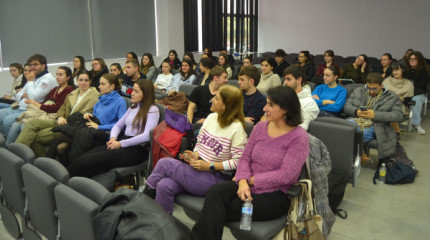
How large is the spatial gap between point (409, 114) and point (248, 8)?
791cm

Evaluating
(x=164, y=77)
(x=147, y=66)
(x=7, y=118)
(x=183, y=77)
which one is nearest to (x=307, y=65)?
(x=183, y=77)

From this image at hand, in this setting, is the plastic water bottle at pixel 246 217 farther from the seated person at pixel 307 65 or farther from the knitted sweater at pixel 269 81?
the seated person at pixel 307 65

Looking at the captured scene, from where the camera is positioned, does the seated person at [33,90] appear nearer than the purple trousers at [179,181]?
No

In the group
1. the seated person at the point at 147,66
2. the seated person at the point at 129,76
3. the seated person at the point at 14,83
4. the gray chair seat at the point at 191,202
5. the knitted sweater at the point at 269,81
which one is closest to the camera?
the gray chair seat at the point at 191,202

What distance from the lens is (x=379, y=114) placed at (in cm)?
378

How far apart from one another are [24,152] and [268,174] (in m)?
1.75

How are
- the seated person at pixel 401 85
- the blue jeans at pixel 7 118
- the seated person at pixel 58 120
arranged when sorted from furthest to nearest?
1. the seated person at pixel 401 85
2. the blue jeans at pixel 7 118
3. the seated person at pixel 58 120

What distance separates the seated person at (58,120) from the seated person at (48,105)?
170mm

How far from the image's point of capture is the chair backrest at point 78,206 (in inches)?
65.5


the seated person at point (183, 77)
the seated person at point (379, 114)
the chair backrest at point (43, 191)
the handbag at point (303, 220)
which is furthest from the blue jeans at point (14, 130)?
the seated person at point (379, 114)

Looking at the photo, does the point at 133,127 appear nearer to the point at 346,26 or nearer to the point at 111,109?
the point at 111,109

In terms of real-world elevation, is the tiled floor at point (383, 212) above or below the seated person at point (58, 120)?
below

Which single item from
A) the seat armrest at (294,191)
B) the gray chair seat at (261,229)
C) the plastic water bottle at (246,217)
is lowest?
the gray chair seat at (261,229)

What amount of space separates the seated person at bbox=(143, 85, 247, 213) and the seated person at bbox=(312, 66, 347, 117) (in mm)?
2040
